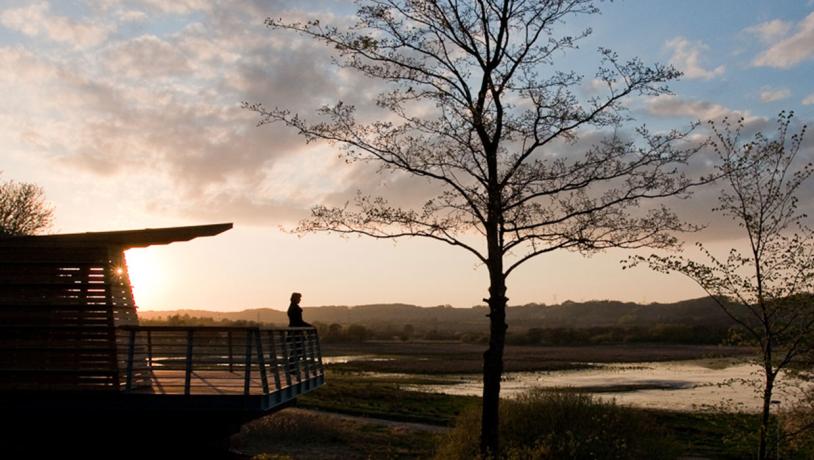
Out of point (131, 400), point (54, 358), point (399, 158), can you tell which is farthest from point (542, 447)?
point (54, 358)

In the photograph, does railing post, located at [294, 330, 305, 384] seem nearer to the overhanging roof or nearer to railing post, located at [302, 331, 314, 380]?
railing post, located at [302, 331, 314, 380]

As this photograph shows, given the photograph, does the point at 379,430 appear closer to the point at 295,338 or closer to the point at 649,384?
the point at 295,338

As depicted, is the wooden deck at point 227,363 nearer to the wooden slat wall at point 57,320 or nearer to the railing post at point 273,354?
the railing post at point 273,354

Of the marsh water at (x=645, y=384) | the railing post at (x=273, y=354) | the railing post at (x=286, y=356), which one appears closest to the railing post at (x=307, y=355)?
the railing post at (x=286, y=356)

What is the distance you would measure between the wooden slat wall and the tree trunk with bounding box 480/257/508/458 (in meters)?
8.98

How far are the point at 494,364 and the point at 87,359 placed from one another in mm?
9613

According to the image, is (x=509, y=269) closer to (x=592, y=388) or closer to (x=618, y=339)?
(x=592, y=388)

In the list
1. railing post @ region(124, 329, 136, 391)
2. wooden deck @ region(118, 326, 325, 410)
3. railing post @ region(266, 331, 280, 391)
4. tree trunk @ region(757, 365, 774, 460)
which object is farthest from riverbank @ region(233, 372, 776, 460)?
railing post @ region(124, 329, 136, 391)

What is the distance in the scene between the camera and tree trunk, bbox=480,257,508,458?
20938 mm

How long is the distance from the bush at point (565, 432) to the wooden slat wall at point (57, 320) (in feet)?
32.7

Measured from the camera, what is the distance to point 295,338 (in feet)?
66.5

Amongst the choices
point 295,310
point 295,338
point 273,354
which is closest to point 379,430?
point 295,310

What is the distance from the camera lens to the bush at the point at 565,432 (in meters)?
21.7

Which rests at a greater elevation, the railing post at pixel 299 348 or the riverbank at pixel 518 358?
the railing post at pixel 299 348
